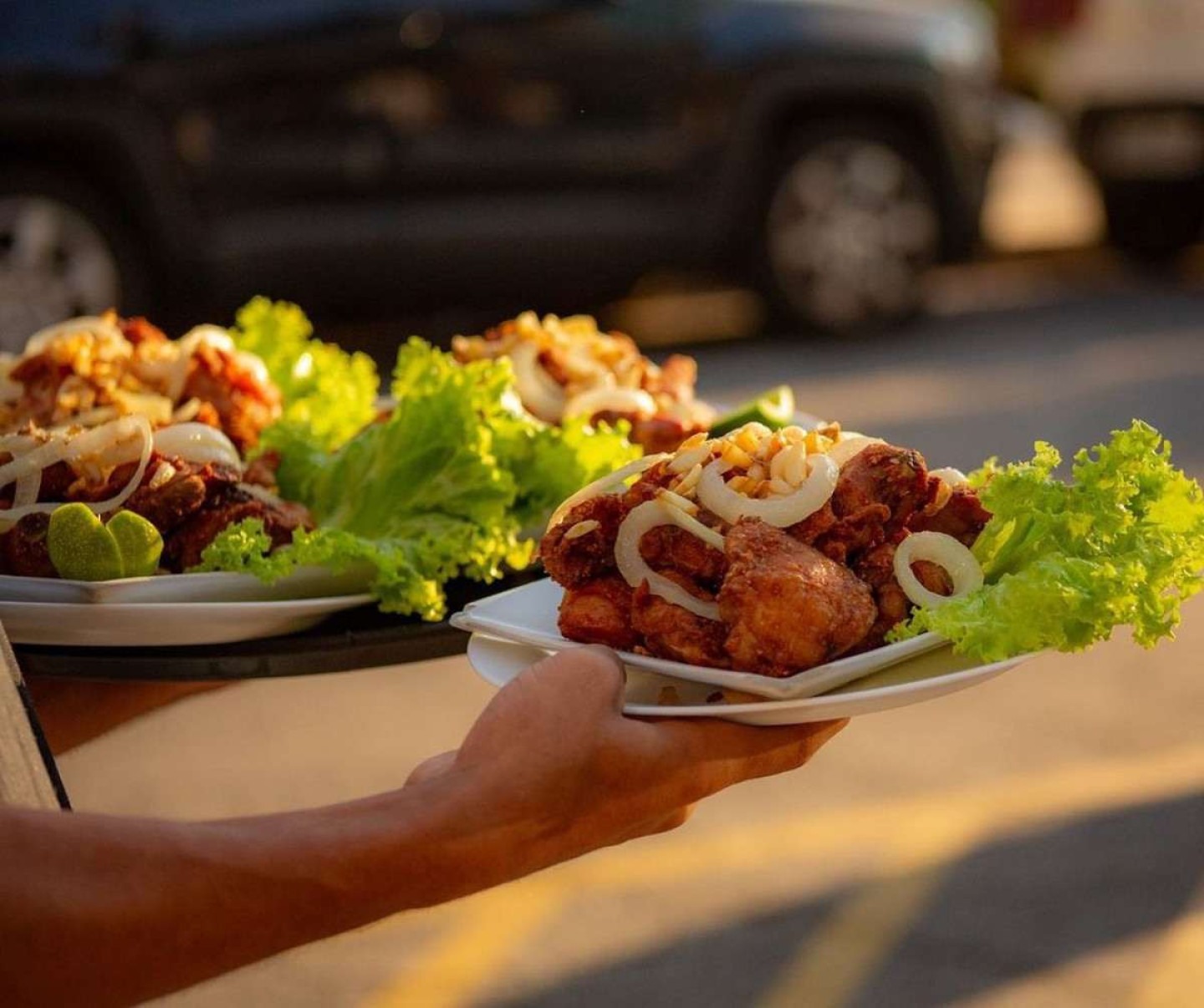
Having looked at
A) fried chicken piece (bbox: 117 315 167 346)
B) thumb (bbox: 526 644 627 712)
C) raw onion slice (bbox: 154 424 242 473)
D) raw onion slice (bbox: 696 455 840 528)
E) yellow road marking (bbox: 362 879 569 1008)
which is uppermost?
fried chicken piece (bbox: 117 315 167 346)

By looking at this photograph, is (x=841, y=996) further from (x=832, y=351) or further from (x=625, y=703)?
(x=832, y=351)

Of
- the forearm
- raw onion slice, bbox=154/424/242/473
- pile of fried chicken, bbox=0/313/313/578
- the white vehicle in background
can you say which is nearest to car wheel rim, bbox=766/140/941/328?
the white vehicle in background

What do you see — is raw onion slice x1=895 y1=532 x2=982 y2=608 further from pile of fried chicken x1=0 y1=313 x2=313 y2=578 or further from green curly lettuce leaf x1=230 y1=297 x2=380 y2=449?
green curly lettuce leaf x1=230 y1=297 x2=380 y2=449

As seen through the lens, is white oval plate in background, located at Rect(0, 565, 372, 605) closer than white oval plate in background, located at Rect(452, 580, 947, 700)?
No

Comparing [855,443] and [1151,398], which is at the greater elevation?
[855,443]

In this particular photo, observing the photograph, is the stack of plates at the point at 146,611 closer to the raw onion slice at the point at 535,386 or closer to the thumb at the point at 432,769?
the thumb at the point at 432,769

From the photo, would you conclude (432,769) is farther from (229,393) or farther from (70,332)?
(70,332)

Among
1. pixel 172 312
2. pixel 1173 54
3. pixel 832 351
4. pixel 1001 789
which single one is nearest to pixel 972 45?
pixel 832 351

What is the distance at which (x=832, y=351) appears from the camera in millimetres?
9852

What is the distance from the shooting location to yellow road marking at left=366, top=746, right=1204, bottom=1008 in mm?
4172

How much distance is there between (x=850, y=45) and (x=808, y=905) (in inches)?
243

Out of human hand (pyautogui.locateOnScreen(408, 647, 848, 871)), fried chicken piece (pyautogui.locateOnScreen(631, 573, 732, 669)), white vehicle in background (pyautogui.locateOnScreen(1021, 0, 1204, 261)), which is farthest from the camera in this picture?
white vehicle in background (pyautogui.locateOnScreen(1021, 0, 1204, 261))

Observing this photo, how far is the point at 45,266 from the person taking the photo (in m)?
8.25

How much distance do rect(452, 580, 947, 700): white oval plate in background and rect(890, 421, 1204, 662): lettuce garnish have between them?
62 millimetres
